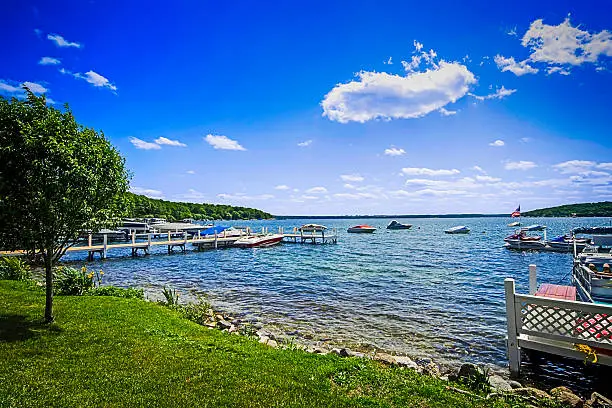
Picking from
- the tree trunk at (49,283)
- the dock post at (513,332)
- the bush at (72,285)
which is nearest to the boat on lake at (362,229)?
the bush at (72,285)

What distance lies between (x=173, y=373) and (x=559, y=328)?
789 centimetres

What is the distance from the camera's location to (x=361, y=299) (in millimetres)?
16266

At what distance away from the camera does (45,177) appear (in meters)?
7.05

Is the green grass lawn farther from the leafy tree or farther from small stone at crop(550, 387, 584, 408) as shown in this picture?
the leafy tree

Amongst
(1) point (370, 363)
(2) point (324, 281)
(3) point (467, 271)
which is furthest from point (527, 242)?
(1) point (370, 363)

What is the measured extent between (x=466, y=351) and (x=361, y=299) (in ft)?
21.9

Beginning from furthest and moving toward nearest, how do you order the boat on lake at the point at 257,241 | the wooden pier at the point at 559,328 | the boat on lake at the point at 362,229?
the boat on lake at the point at 362,229 < the boat on lake at the point at 257,241 < the wooden pier at the point at 559,328

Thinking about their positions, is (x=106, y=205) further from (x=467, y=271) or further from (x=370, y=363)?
(x=467, y=271)

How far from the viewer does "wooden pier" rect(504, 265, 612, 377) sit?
707 centimetres

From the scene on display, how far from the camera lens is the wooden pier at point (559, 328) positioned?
707 centimetres

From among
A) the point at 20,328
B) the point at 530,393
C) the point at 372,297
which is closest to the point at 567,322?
the point at 530,393

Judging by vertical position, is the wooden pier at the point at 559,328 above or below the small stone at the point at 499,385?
above

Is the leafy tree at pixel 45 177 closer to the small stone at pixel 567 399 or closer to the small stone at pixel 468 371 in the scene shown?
the small stone at pixel 468 371

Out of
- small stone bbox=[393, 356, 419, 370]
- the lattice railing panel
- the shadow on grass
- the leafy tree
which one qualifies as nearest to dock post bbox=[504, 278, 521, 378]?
the lattice railing panel
